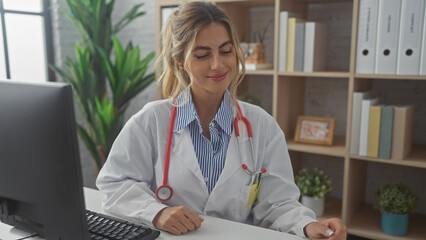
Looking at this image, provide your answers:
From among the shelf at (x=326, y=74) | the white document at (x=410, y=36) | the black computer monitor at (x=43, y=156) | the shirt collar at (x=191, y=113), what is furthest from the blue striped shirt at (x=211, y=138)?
the white document at (x=410, y=36)

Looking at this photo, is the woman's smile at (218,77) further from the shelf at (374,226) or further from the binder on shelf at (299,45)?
the shelf at (374,226)

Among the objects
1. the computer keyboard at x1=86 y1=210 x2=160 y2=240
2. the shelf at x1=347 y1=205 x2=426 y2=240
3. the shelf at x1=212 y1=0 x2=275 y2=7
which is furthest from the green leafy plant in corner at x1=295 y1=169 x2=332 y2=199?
the computer keyboard at x1=86 y1=210 x2=160 y2=240

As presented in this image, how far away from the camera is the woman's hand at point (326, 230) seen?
3.61 ft

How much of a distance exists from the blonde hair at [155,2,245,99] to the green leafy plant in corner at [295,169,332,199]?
123 cm

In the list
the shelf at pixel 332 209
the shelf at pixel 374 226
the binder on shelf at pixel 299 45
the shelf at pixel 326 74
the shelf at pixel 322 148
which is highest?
the binder on shelf at pixel 299 45

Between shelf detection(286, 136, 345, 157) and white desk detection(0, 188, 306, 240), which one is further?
shelf detection(286, 136, 345, 157)

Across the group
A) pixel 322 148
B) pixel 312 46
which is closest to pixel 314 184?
pixel 322 148

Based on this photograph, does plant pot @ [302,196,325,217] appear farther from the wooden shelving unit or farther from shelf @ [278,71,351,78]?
shelf @ [278,71,351,78]

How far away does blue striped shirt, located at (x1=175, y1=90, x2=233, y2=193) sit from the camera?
139 cm

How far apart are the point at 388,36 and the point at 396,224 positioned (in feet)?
3.53

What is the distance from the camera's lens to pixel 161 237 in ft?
3.62

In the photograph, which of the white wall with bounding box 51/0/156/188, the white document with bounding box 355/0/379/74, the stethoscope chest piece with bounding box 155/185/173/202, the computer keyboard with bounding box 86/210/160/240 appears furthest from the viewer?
the white wall with bounding box 51/0/156/188

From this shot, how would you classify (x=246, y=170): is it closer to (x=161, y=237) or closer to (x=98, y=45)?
(x=161, y=237)

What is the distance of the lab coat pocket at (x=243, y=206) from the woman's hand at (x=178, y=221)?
25 cm
